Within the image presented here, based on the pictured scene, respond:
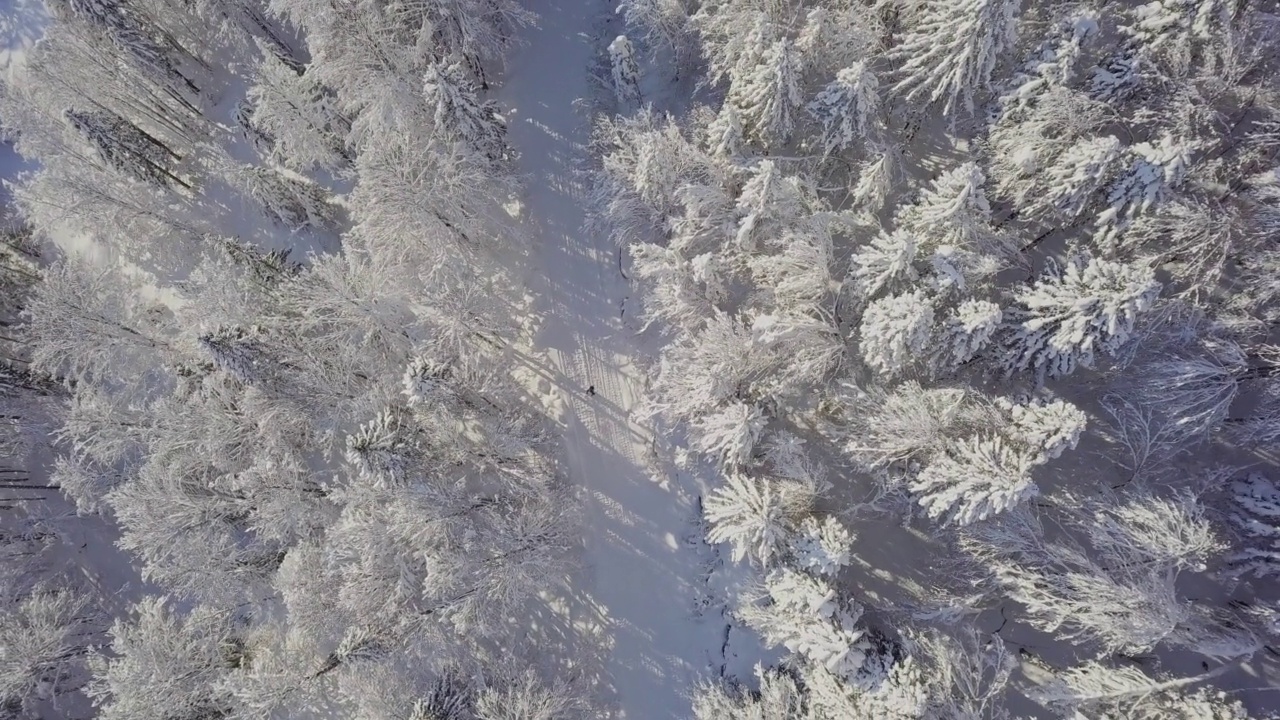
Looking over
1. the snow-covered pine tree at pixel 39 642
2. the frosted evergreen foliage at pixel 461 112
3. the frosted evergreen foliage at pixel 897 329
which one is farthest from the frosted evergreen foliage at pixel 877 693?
the snow-covered pine tree at pixel 39 642

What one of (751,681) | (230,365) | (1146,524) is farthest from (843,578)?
(230,365)

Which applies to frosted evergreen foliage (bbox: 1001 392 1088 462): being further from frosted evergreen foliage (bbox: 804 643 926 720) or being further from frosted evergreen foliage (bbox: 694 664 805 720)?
frosted evergreen foliage (bbox: 694 664 805 720)

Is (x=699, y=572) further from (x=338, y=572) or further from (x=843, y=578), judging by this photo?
(x=338, y=572)

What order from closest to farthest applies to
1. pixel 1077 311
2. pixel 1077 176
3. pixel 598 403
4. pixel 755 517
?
1. pixel 1077 311
2. pixel 1077 176
3. pixel 755 517
4. pixel 598 403

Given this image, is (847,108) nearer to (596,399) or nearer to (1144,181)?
(1144,181)

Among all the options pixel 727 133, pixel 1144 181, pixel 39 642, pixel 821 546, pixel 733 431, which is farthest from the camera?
pixel 39 642

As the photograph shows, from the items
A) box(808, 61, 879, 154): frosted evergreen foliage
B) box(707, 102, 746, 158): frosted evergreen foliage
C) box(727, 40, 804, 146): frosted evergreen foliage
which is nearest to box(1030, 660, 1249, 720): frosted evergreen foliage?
box(808, 61, 879, 154): frosted evergreen foliage

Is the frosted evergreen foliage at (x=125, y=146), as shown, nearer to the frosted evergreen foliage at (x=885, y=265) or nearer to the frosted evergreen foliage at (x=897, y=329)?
the frosted evergreen foliage at (x=885, y=265)

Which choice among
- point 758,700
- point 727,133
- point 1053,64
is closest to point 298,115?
point 727,133
